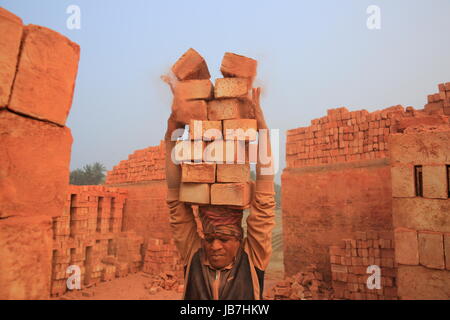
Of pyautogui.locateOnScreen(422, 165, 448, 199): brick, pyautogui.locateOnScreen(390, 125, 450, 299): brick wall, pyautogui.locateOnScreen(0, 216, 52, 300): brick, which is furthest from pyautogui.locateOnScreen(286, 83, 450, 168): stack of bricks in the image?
pyautogui.locateOnScreen(0, 216, 52, 300): brick

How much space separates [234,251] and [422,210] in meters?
3.45

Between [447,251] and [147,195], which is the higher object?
[147,195]

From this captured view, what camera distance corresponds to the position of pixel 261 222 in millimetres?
3527

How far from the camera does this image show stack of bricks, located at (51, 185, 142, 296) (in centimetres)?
1023

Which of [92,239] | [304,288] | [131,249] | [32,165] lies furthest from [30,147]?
[131,249]

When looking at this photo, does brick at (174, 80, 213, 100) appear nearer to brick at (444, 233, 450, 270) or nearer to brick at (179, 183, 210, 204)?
brick at (179, 183, 210, 204)

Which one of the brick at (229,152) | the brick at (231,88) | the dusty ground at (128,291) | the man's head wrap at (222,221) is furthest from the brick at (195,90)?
the dusty ground at (128,291)

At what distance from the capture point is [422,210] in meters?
5.02

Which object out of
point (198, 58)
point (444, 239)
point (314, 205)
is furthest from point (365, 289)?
point (198, 58)

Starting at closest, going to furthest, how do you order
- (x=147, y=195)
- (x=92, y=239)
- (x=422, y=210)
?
(x=422, y=210) < (x=92, y=239) < (x=147, y=195)

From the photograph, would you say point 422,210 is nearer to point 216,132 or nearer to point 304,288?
point 216,132

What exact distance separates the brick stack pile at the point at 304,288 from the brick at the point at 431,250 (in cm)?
454

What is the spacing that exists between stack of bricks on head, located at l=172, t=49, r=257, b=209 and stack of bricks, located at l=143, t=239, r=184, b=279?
30.2 ft
